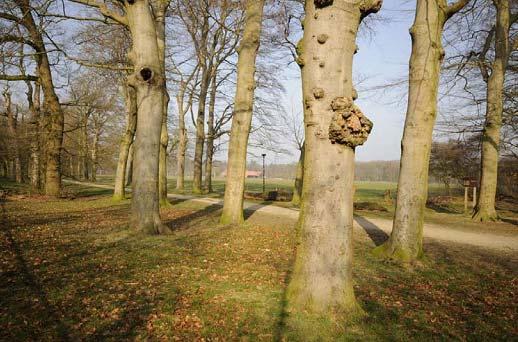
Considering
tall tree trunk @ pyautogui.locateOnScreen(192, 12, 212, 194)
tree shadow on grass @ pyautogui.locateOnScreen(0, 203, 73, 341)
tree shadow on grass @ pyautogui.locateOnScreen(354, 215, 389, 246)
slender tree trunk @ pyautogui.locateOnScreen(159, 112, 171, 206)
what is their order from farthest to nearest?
tall tree trunk @ pyautogui.locateOnScreen(192, 12, 212, 194)
slender tree trunk @ pyautogui.locateOnScreen(159, 112, 171, 206)
tree shadow on grass @ pyautogui.locateOnScreen(354, 215, 389, 246)
tree shadow on grass @ pyautogui.locateOnScreen(0, 203, 73, 341)

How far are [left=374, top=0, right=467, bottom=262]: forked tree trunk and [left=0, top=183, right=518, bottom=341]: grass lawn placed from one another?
0.52 meters

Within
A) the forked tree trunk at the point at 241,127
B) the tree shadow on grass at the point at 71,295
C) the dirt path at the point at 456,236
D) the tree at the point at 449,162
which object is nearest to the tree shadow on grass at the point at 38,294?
the tree shadow on grass at the point at 71,295

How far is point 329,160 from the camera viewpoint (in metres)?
3.15

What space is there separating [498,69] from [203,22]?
16595mm

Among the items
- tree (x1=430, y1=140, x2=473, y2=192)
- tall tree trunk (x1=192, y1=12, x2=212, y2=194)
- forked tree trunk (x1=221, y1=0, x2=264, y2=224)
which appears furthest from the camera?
tree (x1=430, y1=140, x2=473, y2=192)

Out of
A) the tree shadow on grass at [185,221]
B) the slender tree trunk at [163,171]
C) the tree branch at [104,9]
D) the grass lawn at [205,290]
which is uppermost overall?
the tree branch at [104,9]

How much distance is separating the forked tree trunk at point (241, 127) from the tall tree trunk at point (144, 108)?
271 centimetres

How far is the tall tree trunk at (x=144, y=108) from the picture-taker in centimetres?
704

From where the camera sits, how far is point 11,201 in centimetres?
1371

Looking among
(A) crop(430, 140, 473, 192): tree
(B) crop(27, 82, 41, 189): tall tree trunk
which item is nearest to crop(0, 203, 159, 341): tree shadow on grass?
(B) crop(27, 82, 41, 189): tall tree trunk

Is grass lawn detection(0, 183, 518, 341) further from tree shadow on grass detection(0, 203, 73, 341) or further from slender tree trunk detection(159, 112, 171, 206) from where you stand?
slender tree trunk detection(159, 112, 171, 206)

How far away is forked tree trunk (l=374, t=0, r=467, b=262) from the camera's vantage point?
19.8ft

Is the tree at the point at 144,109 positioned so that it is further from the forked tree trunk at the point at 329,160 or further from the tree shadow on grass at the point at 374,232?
the tree shadow on grass at the point at 374,232

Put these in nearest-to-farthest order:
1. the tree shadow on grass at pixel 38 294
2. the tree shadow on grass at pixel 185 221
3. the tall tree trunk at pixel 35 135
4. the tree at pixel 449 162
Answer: the tree shadow on grass at pixel 38 294
the tree shadow on grass at pixel 185 221
the tall tree trunk at pixel 35 135
the tree at pixel 449 162
